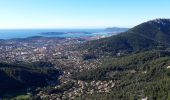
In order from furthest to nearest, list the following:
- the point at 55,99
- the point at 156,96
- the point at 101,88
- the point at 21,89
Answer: the point at 21,89, the point at 101,88, the point at 55,99, the point at 156,96

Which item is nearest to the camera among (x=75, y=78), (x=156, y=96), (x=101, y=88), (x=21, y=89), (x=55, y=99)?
(x=156, y=96)

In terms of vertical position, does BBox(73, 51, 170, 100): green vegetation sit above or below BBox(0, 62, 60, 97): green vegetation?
above

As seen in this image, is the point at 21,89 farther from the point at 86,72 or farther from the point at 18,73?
the point at 86,72

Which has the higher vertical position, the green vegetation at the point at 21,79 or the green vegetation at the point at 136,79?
the green vegetation at the point at 136,79

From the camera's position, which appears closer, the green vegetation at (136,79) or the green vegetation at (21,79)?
the green vegetation at (136,79)

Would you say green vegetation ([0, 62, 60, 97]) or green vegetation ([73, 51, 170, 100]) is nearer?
green vegetation ([73, 51, 170, 100])

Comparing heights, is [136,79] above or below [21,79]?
above

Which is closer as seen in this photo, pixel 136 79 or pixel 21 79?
pixel 136 79

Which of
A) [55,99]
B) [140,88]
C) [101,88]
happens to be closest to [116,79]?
[101,88]

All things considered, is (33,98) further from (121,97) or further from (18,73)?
(18,73)

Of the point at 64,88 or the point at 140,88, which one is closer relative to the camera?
the point at 140,88
